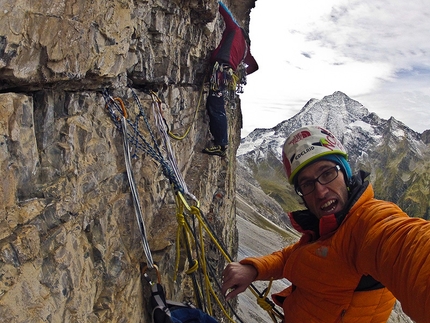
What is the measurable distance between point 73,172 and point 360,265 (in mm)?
2393

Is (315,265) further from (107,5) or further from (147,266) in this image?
(107,5)

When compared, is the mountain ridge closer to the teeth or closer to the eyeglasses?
the eyeglasses

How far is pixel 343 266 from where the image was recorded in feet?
8.83

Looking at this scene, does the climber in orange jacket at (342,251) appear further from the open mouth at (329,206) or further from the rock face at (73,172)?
the rock face at (73,172)

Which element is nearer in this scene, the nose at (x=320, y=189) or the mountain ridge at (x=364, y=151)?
the nose at (x=320, y=189)

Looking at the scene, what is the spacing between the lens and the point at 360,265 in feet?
8.05

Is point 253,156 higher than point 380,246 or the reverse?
the reverse

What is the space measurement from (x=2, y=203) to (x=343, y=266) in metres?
2.44

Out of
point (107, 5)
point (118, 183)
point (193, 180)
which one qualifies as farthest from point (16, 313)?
point (193, 180)

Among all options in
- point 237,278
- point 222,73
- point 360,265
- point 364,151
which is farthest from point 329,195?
point 364,151

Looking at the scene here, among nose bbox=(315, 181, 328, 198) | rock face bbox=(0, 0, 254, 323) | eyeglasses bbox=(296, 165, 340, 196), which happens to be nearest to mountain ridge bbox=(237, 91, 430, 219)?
rock face bbox=(0, 0, 254, 323)

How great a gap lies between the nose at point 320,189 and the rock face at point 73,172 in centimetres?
202

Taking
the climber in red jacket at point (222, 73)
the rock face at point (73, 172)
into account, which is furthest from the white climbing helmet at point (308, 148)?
the climber in red jacket at point (222, 73)

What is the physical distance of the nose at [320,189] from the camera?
301 centimetres
